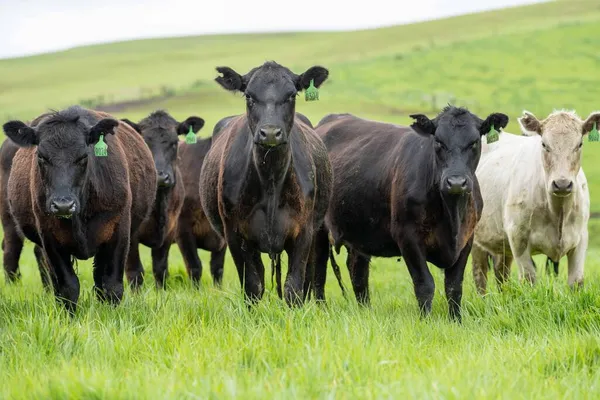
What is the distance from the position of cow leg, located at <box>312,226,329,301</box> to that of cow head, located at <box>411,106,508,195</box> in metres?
2.44

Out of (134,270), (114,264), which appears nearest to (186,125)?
(134,270)

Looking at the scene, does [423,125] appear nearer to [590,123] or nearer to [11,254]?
[590,123]

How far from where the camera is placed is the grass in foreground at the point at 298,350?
5.24 meters

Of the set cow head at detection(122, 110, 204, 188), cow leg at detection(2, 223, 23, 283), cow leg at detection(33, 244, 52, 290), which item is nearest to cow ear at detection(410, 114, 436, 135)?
cow leg at detection(33, 244, 52, 290)

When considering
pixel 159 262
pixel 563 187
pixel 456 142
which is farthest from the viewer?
pixel 159 262

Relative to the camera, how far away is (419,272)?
897 centimetres

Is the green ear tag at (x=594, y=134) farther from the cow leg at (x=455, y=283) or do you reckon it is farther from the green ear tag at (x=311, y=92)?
the green ear tag at (x=311, y=92)

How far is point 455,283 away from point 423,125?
61.0 inches

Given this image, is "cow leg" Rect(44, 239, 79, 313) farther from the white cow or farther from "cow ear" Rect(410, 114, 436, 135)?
the white cow

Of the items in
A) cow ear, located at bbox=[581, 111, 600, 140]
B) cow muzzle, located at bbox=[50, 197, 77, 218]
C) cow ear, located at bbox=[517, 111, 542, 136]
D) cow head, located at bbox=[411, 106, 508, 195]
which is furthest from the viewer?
cow ear, located at bbox=[517, 111, 542, 136]

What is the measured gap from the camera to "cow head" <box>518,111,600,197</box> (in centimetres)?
964

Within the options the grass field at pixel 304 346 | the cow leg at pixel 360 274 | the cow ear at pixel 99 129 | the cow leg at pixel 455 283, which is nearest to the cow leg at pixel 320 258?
the cow leg at pixel 360 274

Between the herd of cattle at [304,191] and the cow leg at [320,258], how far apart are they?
2cm

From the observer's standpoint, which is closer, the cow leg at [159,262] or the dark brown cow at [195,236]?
the cow leg at [159,262]
